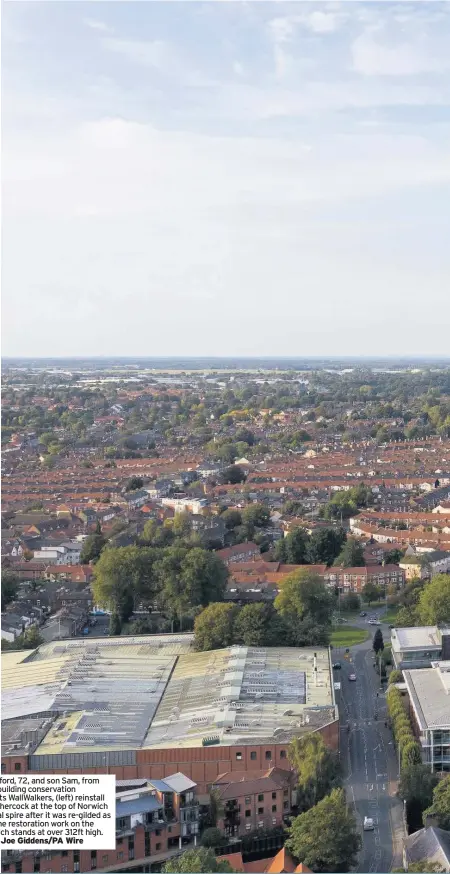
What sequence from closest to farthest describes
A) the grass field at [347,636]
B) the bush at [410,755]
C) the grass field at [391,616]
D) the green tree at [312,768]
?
the green tree at [312,768], the bush at [410,755], the grass field at [347,636], the grass field at [391,616]

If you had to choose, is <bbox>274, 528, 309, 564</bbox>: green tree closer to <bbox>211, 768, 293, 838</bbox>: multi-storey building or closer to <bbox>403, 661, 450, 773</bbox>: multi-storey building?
<bbox>403, 661, 450, 773</bbox>: multi-storey building

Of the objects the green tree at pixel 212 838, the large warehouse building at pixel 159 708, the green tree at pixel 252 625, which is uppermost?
the green tree at pixel 252 625

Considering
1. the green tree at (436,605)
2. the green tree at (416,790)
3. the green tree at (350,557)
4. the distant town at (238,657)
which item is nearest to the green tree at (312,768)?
the distant town at (238,657)

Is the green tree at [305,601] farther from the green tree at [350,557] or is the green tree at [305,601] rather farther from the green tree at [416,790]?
the green tree at [416,790]

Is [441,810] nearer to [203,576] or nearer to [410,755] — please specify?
[410,755]

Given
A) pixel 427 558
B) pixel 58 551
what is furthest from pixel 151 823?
pixel 58 551

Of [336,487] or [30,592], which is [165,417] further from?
[30,592]

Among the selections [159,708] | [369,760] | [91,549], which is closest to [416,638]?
[369,760]

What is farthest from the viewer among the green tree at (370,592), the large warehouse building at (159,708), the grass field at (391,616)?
the green tree at (370,592)
